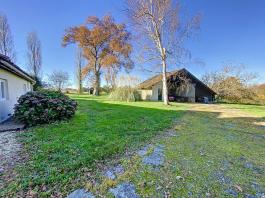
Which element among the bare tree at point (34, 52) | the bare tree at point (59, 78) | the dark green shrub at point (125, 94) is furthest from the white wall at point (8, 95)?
the bare tree at point (59, 78)

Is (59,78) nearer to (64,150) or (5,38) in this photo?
(5,38)

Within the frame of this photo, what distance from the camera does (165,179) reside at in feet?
9.07

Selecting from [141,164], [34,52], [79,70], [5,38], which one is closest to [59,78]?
[79,70]

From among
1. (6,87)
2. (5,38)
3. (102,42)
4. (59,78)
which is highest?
(102,42)

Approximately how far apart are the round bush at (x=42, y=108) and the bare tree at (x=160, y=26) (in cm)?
1051

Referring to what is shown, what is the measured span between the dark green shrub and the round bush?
12124 millimetres

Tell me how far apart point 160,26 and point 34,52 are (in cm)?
2120

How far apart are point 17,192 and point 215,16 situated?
53.7 ft

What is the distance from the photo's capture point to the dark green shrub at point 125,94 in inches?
752

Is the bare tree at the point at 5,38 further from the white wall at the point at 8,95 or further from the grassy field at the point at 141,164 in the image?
the grassy field at the point at 141,164

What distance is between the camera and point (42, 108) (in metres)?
6.33

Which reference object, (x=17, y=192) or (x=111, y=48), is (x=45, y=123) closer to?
(x=17, y=192)

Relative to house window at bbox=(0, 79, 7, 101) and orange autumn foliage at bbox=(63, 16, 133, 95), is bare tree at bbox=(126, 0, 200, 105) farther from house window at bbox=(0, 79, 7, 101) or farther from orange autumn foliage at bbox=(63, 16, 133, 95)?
orange autumn foliage at bbox=(63, 16, 133, 95)

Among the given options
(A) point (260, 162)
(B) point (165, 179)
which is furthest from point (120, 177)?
(A) point (260, 162)
